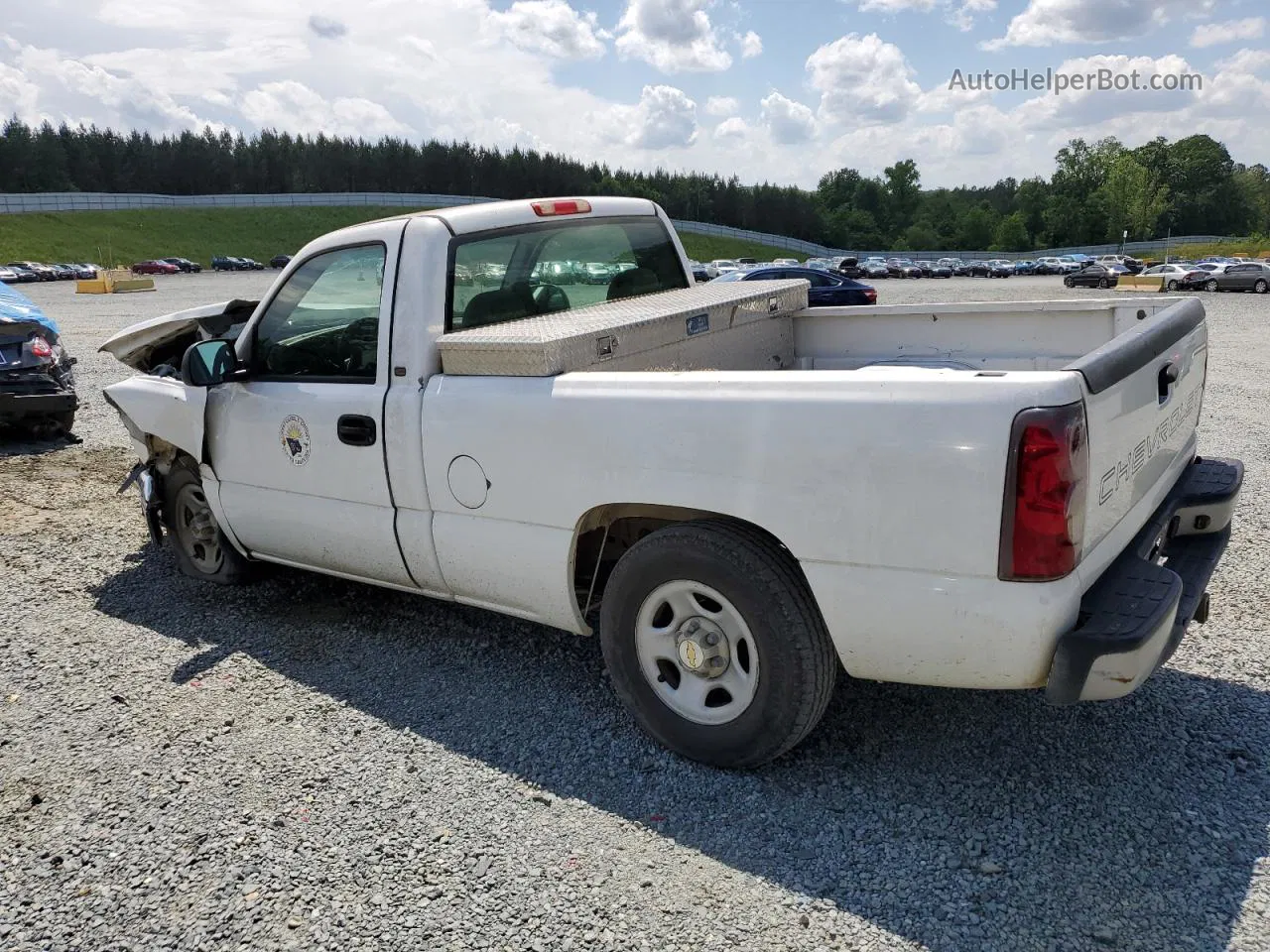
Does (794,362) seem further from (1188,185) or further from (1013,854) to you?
(1188,185)

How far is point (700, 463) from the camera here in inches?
117

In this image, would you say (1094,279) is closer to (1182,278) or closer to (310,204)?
(1182,278)

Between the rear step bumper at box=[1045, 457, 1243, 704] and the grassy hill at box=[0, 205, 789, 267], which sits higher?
the grassy hill at box=[0, 205, 789, 267]

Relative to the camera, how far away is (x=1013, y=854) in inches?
108

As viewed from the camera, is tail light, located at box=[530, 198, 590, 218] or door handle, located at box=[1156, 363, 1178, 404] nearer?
door handle, located at box=[1156, 363, 1178, 404]

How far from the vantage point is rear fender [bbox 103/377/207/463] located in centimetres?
465

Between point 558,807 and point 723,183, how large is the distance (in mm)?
123774

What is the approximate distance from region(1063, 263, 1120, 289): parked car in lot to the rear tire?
47.0 m

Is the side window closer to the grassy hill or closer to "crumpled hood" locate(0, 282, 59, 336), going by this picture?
"crumpled hood" locate(0, 282, 59, 336)

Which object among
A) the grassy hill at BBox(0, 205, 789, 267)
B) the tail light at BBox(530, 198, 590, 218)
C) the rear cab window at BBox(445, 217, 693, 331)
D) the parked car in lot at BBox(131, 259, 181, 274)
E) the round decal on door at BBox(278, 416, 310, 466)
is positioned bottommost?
the round decal on door at BBox(278, 416, 310, 466)

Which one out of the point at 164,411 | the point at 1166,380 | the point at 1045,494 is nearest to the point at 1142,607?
the point at 1045,494

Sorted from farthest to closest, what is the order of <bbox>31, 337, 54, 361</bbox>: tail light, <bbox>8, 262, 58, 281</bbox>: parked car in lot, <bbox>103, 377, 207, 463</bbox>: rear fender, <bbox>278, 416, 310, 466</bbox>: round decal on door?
<bbox>8, 262, 58, 281</bbox>: parked car in lot < <bbox>31, 337, 54, 361</bbox>: tail light < <bbox>103, 377, 207, 463</bbox>: rear fender < <bbox>278, 416, 310, 466</bbox>: round decal on door

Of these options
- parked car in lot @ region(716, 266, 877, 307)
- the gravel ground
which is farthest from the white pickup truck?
parked car in lot @ region(716, 266, 877, 307)

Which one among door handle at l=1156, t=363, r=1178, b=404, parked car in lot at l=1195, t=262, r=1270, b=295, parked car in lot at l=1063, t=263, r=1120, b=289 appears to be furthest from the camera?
parked car in lot at l=1063, t=263, r=1120, b=289
